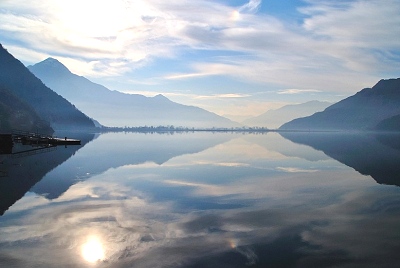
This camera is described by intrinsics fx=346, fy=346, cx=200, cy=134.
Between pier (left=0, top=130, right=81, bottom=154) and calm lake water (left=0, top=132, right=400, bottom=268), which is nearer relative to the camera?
calm lake water (left=0, top=132, right=400, bottom=268)

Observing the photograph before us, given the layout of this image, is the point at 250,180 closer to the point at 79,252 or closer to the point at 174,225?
the point at 174,225

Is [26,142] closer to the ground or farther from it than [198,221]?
farther from it

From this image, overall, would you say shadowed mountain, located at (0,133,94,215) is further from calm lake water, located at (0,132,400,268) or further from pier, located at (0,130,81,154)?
pier, located at (0,130,81,154)

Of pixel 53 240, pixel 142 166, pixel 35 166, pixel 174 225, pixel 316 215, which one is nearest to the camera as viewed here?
pixel 53 240

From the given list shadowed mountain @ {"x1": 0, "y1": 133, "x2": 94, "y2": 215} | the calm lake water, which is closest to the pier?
shadowed mountain @ {"x1": 0, "y1": 133, "x2": 94, "y2": 215}

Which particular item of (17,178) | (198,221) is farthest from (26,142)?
(198,221)

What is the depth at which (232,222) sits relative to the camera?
2731 centimetres

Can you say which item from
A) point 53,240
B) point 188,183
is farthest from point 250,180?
point 53,240

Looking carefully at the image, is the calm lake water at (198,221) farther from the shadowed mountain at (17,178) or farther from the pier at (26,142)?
the pier at (26,142)

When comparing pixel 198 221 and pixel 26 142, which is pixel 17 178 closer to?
pixel 198 221

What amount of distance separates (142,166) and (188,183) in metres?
22.4

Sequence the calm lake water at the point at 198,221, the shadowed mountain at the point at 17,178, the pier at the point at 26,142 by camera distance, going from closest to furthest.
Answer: the calm lake water at the point at 198,221
the shadowed mountain at the point at 17,178
the pier at the point at 26,142

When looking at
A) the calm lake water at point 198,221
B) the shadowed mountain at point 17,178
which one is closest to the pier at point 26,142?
the shadowed mountain at point 17,178

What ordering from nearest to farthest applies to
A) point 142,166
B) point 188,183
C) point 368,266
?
point 368,266 < point 188,183 < point 142,166
